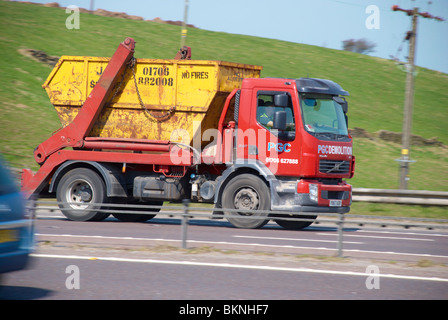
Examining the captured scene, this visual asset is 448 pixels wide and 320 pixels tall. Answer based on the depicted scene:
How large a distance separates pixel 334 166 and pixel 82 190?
598cm

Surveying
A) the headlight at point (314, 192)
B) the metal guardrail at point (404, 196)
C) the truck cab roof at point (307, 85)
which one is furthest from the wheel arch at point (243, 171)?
the metal guardrail at point (404, 196)

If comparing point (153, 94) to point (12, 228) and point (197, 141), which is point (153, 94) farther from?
point (12, 228)

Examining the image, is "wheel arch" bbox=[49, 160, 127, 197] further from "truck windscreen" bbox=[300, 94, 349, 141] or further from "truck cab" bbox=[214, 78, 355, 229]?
"truck windscreen" bbox=[300, 94, 349, 141]

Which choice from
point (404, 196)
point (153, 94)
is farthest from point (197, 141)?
point (404, 196)

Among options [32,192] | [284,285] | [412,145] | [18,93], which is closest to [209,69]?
[32,192]

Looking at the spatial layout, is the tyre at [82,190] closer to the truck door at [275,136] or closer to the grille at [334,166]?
the truck door at [275,136]

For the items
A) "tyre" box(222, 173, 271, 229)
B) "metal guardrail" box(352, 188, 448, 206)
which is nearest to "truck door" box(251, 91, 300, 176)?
"tyre" box(222, 173, 271, 229)

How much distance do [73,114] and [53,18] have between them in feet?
97.0

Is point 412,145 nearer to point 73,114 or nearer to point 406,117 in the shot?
point 406,117

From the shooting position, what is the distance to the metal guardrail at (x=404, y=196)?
17.3 m

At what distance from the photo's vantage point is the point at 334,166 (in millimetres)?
12977

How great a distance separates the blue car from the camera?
18.3 ft

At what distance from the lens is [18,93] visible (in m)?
28.0

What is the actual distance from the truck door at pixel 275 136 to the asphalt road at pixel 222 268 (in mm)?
1585
